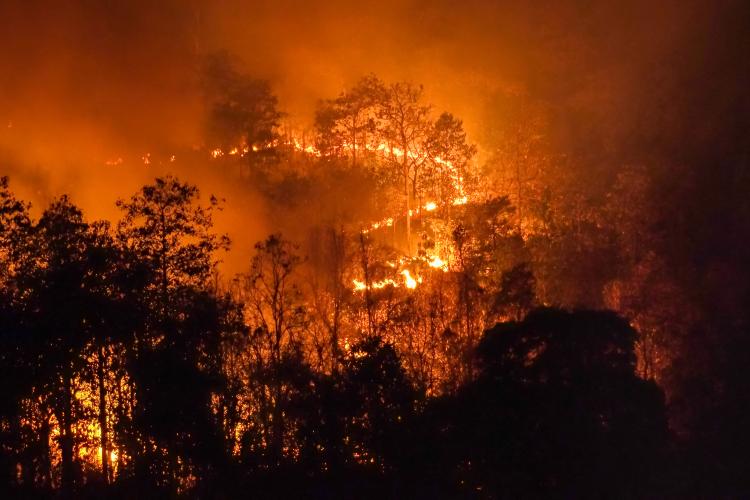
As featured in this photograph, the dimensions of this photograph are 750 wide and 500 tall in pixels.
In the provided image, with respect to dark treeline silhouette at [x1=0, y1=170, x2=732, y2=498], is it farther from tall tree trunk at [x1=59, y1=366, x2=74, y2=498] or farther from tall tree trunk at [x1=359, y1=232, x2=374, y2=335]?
tall tree trunk at [x1=359, y1=232, x2=374, y2=335]

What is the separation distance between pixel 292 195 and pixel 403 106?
1229 centimetres

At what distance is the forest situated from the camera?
16.8 m

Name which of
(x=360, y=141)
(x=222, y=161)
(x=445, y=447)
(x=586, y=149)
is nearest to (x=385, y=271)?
(x=360, y=141)

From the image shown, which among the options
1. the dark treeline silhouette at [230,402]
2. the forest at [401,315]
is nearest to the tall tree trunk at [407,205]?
the forest at [401,315]

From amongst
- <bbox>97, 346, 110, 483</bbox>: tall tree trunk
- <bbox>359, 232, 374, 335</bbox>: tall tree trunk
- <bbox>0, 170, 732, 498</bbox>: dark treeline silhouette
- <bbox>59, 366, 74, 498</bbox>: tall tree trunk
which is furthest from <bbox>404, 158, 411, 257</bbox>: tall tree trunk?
<bbox>59, 366, 74, 498</bbox>: tall tree trunk

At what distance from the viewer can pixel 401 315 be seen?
2989 centimetres

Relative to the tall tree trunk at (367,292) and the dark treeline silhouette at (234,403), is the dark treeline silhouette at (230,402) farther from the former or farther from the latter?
the tall tree trunk at (367,292)

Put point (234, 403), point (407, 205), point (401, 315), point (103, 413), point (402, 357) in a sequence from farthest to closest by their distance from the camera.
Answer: point (407, 205) → point (401, 315) → point (402, 357) → point (103, 413) → point (234, 403)

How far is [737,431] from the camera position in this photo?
28.2m

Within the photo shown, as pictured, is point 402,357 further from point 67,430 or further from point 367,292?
point 67,430

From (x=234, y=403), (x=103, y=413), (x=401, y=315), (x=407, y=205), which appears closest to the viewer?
(x=234, y=403)

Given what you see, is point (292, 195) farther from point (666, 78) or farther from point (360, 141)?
point (666, 78)

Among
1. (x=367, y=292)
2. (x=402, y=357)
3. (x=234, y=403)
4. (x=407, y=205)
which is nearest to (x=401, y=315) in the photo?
(x=367, y=292)

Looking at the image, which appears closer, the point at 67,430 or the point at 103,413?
the point at 67,430
